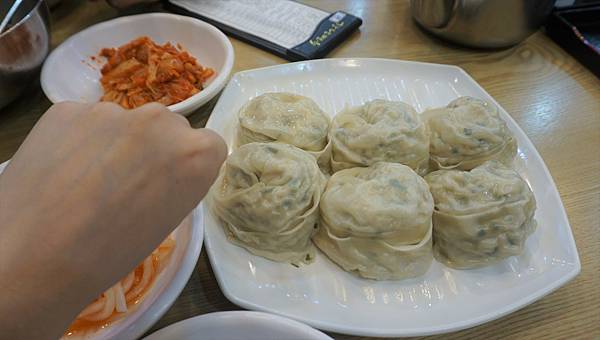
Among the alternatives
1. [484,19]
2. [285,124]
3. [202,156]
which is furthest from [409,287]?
[484,19]

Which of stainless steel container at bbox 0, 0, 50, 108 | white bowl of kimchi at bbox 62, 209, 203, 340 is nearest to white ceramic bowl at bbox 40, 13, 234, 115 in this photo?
stainless steel container at bbox 0, 0, 50, 108

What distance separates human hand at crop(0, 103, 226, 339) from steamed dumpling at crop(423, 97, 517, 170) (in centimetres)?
92

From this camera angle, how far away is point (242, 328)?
83 centimetres

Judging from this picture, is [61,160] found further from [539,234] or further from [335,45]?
[335,45]

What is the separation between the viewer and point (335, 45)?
1.96 metres

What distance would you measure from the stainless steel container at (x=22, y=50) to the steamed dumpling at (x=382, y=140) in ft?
3.53

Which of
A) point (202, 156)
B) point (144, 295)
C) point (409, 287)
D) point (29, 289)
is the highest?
point (202, 156)

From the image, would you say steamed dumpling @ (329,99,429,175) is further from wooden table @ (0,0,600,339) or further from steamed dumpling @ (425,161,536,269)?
wooden table @ (0,0,600,339)

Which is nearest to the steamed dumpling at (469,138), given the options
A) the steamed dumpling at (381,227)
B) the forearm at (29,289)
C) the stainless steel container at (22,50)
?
the steamed dumpling at (381,227)

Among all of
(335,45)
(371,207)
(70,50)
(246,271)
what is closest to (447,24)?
(335,45)

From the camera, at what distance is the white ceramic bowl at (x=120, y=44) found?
5.02 ft

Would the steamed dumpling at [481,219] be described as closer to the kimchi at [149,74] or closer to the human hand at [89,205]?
the human hand at [89,205]

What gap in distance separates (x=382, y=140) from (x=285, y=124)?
309mm

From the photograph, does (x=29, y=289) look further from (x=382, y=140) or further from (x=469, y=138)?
(x=469, y=138)
